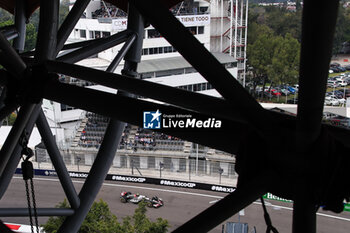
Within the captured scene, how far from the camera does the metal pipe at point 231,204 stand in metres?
1.45

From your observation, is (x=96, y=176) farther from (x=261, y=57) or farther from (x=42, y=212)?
(x=261, y=57)

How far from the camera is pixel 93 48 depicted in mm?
3879

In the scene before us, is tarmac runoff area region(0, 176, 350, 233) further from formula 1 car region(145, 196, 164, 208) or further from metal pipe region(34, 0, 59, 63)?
metal pipe region(34, 0, 59, 63)

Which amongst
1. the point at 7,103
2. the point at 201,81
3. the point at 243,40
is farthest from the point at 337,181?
the point at 243,40

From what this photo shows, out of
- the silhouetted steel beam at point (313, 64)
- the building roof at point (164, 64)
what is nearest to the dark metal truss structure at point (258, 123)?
the silhouetted steel beam at point (313, 64)

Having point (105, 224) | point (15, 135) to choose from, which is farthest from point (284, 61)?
point (15, 135)

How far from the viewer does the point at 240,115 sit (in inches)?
61.8

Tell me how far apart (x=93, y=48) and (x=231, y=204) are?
9.01ft

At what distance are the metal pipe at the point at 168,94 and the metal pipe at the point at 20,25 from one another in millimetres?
2782

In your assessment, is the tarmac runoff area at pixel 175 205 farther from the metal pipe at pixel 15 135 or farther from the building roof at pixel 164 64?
the metal pipe at pixel 15 135

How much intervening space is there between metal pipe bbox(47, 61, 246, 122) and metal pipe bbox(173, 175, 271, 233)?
10.0 inches

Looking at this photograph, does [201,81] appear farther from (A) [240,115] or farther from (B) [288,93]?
(A) [240,115]

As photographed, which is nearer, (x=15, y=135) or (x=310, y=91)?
(x=310, y=91)

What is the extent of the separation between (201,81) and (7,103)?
22335 mm
